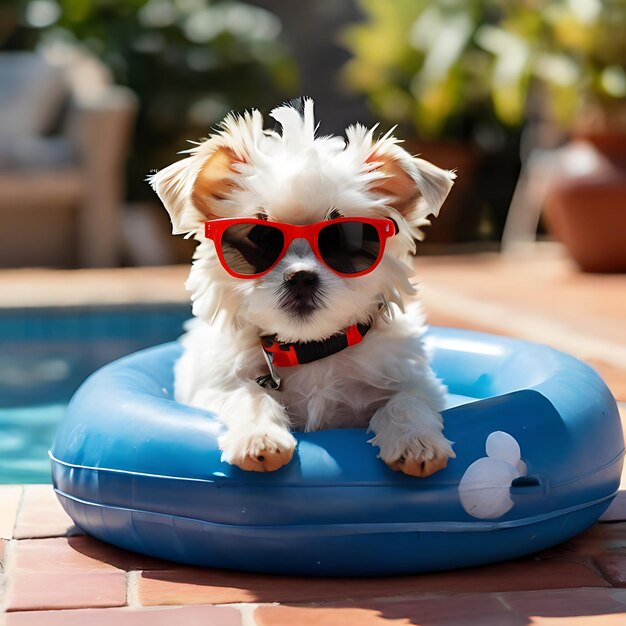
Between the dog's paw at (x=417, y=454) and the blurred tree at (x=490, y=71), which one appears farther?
the blurred tree at (x=490, y=71)

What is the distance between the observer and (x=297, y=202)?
A: 277 cm

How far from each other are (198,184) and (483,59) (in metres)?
8.66

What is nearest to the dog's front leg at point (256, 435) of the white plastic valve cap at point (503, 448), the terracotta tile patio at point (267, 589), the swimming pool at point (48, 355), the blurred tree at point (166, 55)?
the terracotta tile patio at point (267, 589)

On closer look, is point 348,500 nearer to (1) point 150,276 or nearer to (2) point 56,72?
(1) point 150,276

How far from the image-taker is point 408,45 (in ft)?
36.9

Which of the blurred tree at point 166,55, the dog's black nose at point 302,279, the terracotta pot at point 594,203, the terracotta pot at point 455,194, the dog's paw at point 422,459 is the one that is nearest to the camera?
the dog's paw at point 422,459

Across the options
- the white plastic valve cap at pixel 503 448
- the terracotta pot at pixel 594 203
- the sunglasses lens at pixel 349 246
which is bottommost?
the terracotta pot at pixel 594 203

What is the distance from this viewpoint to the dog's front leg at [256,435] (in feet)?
8.36

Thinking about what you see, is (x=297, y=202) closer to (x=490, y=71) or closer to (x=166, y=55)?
(x=490, y=71)

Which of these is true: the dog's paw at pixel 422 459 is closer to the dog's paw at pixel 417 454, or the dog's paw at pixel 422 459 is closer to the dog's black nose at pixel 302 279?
the dog's paw at pixel 417 454

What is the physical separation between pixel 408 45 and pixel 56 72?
143 inches

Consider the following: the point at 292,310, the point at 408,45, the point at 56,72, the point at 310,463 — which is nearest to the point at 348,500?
the point at 310,463

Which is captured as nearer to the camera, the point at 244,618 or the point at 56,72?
the point at 244,618

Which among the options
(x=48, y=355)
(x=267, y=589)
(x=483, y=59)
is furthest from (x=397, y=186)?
(x=483, y=59)
